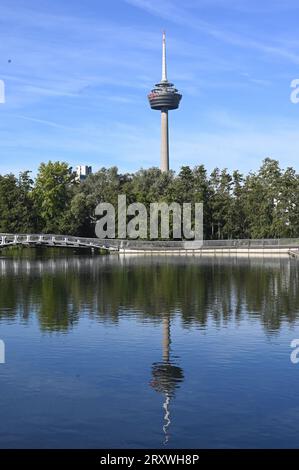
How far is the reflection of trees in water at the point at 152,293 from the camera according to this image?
37750 mm

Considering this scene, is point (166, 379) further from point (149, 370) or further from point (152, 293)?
point (152, 293)

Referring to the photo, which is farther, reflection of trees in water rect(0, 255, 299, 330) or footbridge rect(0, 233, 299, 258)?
footbridge rect(0, 233, 299, 258)

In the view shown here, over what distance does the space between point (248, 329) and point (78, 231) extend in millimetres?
95193

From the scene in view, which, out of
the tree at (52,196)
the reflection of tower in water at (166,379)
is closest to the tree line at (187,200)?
the tree at (52,196)

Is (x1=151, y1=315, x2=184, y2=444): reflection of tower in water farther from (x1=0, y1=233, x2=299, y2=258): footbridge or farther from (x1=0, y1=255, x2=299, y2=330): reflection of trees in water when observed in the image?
(x1=0, y1=233, x2=299, y2=258): footbridge

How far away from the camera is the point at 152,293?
48.8 metres

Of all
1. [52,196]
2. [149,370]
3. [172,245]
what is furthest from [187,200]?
[149,370]

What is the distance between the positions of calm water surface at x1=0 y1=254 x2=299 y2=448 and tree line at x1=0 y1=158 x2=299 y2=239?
6647 centimetres

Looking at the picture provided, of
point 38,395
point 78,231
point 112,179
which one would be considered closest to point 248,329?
point 38,395

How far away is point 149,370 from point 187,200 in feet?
319

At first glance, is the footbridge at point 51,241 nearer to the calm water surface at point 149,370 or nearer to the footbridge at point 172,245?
the footbridge at point 172,245

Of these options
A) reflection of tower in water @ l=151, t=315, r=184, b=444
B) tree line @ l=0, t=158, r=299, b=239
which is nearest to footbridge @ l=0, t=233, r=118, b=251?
tree line @ l=0, t=158, r=299, b=239

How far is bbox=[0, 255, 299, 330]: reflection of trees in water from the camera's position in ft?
124
